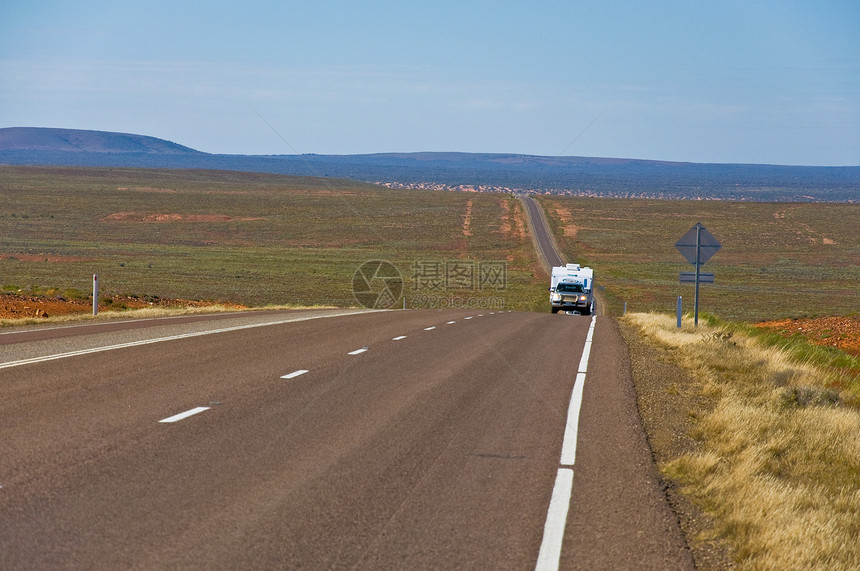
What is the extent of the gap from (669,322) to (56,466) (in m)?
23.0

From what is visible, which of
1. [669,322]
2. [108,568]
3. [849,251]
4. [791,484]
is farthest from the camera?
[849,251]

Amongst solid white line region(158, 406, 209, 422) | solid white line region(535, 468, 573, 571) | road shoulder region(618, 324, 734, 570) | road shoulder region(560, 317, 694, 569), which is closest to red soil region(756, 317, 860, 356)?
road shoulder region(618, 324, 734, 570)

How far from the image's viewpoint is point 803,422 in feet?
32.8

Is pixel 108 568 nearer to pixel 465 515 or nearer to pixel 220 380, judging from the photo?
pixel 465 515

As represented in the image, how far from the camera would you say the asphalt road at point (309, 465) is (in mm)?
5496

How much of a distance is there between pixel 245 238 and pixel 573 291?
63.2 meters

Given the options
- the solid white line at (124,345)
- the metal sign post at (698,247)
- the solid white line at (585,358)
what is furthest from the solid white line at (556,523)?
the metal sign post at (698,247)

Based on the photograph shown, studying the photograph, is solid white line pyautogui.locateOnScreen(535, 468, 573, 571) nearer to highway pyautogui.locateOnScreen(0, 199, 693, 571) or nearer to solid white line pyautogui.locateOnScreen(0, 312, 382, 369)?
highway pyautogui.locateOnScreen(0, 199, 693, 571)

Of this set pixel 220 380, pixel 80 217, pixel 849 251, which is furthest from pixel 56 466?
pixel 80 217

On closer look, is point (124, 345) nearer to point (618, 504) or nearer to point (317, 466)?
point (317, 466)

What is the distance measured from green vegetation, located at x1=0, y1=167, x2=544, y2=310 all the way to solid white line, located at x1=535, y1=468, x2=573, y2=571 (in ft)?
136

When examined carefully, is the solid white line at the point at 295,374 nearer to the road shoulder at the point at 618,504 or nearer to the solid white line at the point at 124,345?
the solid white line at the point at 124,345

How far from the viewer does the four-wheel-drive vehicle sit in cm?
4288

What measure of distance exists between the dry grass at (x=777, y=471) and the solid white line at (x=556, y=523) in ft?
3.14
